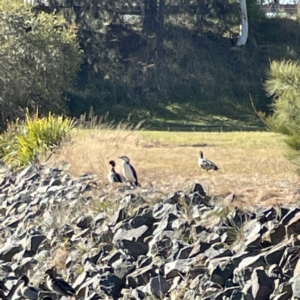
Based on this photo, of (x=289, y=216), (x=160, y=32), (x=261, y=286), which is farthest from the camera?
(x=160, y=32)

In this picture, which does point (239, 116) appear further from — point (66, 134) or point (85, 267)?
point (85, 267)

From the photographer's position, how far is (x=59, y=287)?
11.2 m

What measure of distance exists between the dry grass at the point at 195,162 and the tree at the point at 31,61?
721 centimetres

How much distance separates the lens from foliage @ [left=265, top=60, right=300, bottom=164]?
47.0 ft

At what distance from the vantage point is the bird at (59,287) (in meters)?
11.1

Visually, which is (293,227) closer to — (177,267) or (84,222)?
(177,267)

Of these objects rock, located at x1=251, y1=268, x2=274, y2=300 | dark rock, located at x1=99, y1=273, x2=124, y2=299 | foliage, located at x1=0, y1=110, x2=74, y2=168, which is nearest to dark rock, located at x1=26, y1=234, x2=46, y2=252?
dark rock, located at x1=99, y1=273, x2=124, y2=299

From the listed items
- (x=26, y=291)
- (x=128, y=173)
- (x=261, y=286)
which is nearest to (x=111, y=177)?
(x=128, y=173)

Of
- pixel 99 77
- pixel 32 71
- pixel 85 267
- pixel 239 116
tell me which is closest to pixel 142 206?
pixel 85 267

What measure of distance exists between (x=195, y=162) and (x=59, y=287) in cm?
949

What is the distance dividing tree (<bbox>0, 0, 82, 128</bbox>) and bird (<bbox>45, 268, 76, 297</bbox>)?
20.6 meters

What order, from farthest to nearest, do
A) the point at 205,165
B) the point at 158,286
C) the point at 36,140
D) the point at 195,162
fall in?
Answer: the point at 36,140 → the point at 195,162 → the point at 205,165 → the point at 158,286

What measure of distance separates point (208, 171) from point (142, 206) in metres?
4.38

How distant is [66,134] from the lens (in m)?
22.0
